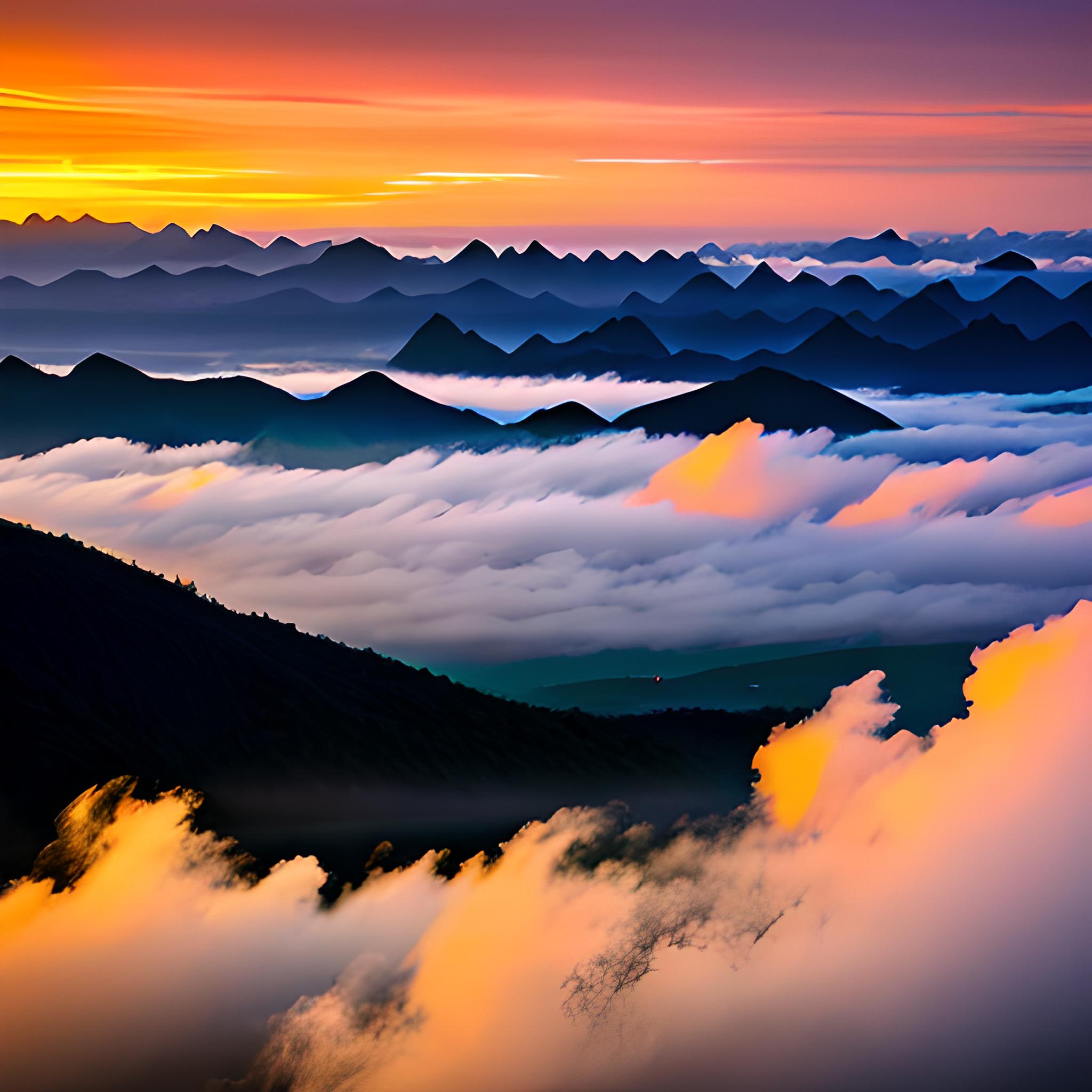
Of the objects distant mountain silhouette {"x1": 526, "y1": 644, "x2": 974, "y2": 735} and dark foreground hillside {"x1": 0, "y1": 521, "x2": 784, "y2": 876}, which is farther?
distant mountain silhouette {"x1": 526, "y1": 644, "x2": 974, "y2": 735}

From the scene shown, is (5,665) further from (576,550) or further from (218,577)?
(576,550)

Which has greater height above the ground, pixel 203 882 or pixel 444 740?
pixel 444 740

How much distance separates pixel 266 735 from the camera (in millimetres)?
48656

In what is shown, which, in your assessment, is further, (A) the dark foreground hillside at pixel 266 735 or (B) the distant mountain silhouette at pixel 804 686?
(B) the distant mountain silhouette at pixel 804 686

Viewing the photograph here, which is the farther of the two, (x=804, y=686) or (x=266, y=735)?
(x=804, y=686)

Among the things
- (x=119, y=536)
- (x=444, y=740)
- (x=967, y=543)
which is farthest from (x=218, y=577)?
(x=444, y=740)

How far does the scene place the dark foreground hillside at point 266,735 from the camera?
43250 mm

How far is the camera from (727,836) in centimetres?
5469

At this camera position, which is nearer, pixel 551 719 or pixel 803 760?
pixel 551 719

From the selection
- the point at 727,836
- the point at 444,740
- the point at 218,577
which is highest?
the point at 218,577

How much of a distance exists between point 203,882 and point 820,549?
16056 cm

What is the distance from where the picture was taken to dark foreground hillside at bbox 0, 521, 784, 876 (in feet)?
142

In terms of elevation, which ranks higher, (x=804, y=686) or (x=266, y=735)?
(x=266, y=735)

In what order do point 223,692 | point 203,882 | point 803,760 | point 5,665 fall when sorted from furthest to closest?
point 803,760
point 223,692
point 5,665
point 203,882
